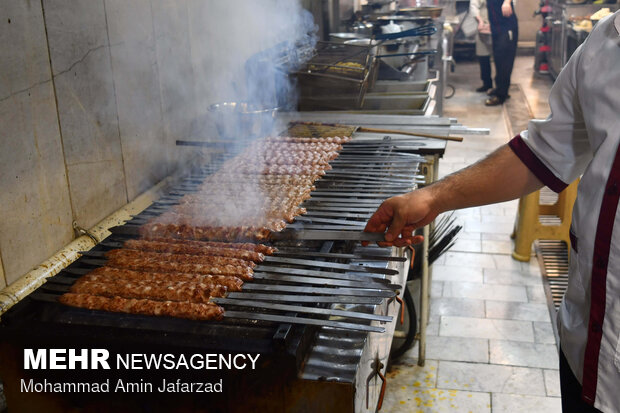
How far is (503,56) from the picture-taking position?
12.4m

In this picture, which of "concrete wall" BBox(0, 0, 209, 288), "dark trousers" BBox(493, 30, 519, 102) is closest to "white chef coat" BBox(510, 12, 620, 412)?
"concrete wall" BBox(0, 0, 209, 288)

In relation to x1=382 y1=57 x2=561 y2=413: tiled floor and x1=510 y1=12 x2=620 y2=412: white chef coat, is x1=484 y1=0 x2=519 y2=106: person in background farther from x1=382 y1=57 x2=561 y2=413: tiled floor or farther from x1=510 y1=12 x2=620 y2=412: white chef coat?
x1=510 y1=12 x2=620 y2=412: white chef coat

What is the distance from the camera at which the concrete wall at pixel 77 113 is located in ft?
8.43

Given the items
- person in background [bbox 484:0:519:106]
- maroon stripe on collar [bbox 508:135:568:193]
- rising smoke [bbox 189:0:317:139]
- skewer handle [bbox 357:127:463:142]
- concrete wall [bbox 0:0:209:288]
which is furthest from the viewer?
person in background [bbox 484:0:519:106]

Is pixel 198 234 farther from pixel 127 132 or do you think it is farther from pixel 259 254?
pixel 127 132

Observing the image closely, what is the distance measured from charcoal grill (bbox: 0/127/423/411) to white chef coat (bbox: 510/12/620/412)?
2.19ft

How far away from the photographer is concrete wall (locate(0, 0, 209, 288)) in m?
2.57

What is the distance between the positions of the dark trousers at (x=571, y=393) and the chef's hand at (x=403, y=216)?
0.73 metres

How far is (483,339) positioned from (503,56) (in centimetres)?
944

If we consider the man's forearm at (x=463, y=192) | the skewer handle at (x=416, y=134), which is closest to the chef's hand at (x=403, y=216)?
the man's forearm at (x=463, y=192)

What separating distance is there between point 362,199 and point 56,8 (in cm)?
185

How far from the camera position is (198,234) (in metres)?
2.87

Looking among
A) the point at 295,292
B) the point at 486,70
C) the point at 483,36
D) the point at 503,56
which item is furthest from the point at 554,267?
the point at 486,70

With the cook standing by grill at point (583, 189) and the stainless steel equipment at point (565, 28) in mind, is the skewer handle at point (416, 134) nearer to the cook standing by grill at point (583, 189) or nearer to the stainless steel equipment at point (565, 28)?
the cook standing by grill at point (583, 189)
